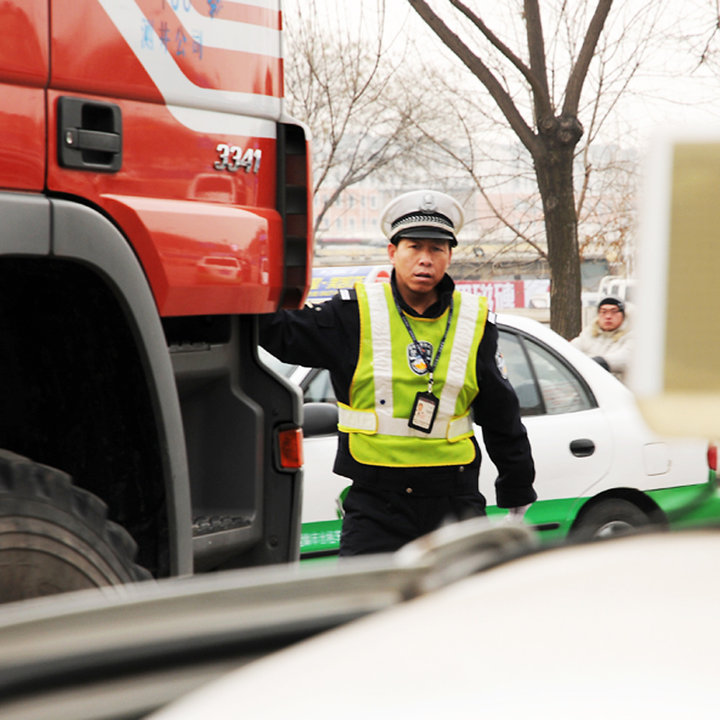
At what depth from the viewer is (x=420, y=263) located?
425 cm

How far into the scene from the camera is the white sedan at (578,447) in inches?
255

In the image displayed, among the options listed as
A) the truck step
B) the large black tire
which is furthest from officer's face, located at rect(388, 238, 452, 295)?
the large black tire

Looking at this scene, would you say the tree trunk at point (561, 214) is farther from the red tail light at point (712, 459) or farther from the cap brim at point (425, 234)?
the red tail light at point (712, 459)

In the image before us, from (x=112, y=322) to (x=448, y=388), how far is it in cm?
159

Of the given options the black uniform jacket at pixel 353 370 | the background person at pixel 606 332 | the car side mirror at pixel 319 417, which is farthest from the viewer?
the background person at pixel 606 332

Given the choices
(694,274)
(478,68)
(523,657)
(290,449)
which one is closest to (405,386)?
(290,449)

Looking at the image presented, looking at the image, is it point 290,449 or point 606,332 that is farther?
point 606,332

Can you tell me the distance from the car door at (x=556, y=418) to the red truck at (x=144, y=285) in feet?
10.4

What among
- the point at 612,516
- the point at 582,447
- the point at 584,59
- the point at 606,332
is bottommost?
the point at 612,516

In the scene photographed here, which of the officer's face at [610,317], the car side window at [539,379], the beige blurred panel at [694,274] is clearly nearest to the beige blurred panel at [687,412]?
the beige blurred panel at [694,274]

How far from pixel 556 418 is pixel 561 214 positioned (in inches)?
250

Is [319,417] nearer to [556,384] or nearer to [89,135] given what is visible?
[556,384]

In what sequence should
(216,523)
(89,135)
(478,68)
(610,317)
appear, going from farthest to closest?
(478,68), (610,317), (216,523), (89,135)

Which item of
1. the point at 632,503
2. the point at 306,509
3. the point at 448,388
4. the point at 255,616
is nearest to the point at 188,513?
the point at 448,388
